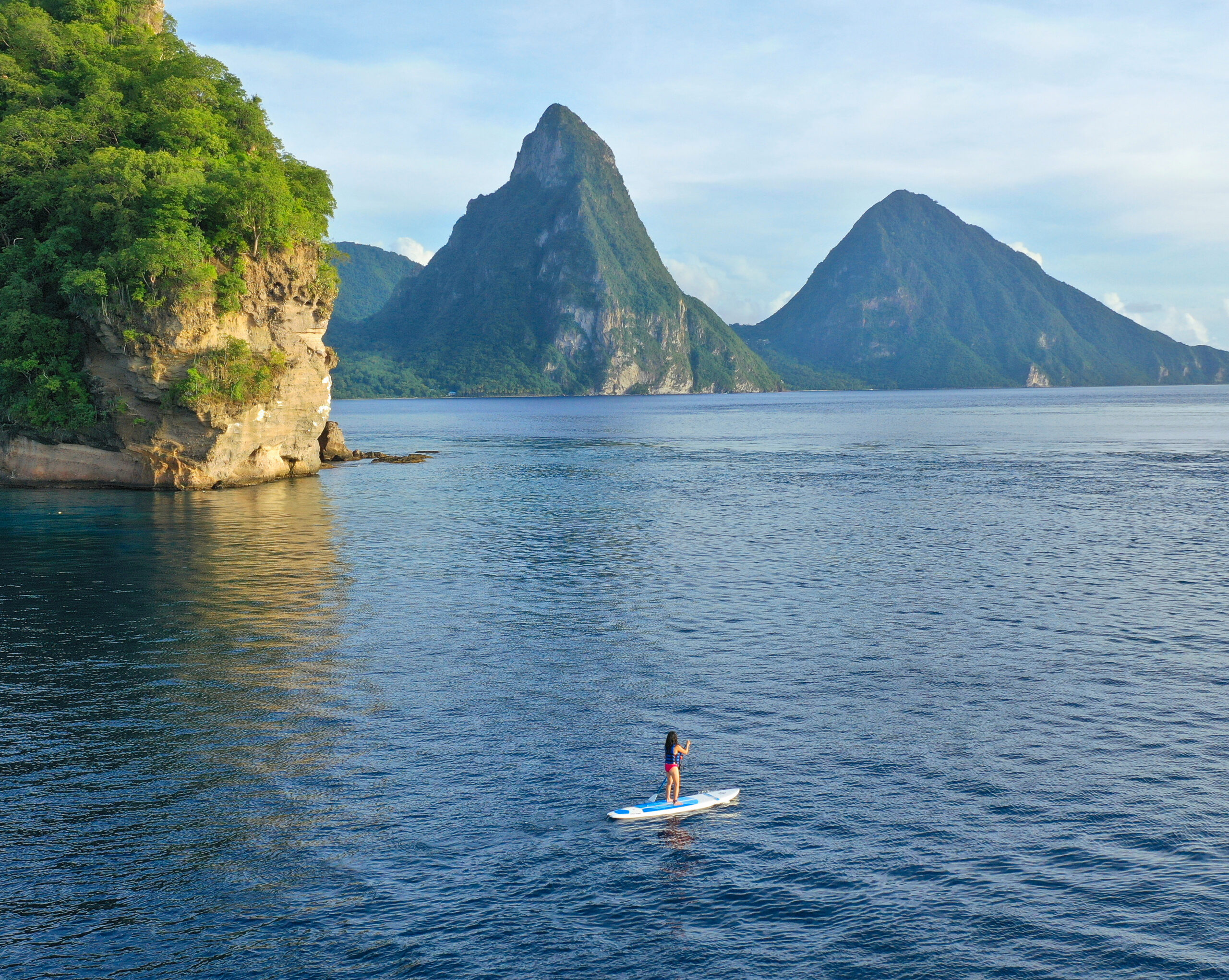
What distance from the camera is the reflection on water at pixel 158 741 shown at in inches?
610

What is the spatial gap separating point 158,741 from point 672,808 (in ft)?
40.1

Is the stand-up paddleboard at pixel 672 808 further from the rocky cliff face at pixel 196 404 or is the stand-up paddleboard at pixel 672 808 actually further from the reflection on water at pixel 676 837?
the rocky cliff face at pixel 196 404

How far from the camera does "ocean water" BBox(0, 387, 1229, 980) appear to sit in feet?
48.2

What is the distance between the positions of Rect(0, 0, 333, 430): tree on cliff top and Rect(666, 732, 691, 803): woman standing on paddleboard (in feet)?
181

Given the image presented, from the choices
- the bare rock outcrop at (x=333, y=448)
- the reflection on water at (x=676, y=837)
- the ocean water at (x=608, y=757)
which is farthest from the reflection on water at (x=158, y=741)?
the bare rock outcrop at (x=333, y=448)

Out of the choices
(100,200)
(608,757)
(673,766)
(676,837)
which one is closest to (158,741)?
(608,757)

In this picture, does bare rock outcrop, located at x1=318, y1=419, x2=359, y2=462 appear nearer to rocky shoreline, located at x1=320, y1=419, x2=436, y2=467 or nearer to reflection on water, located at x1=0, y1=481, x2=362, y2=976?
rocky shoreline, located at x1=320, y1=419, x2=436, y2=467

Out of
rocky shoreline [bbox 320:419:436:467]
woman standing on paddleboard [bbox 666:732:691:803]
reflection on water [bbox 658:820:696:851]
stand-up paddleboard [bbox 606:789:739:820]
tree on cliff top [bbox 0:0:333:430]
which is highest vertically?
tree on cliff top [bbox 0:0:333:430]

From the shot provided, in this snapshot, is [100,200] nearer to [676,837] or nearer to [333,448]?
[333,448]

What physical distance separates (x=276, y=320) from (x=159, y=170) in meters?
12.8

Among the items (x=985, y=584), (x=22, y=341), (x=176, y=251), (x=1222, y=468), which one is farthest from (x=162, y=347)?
(x=1222, y=468)

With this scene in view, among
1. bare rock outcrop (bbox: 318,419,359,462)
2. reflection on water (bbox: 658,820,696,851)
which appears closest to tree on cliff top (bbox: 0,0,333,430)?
bare rock outcrop (bbox: 318,419,359,462)

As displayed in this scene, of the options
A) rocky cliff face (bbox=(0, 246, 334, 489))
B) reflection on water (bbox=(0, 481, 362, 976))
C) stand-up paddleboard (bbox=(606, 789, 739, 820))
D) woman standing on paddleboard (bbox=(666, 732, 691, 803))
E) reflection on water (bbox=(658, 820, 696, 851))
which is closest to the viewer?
reflection on water (bbox=(0, 481, 362, 976))

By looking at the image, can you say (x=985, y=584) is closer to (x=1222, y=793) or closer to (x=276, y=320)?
(x=1222, y=793)
